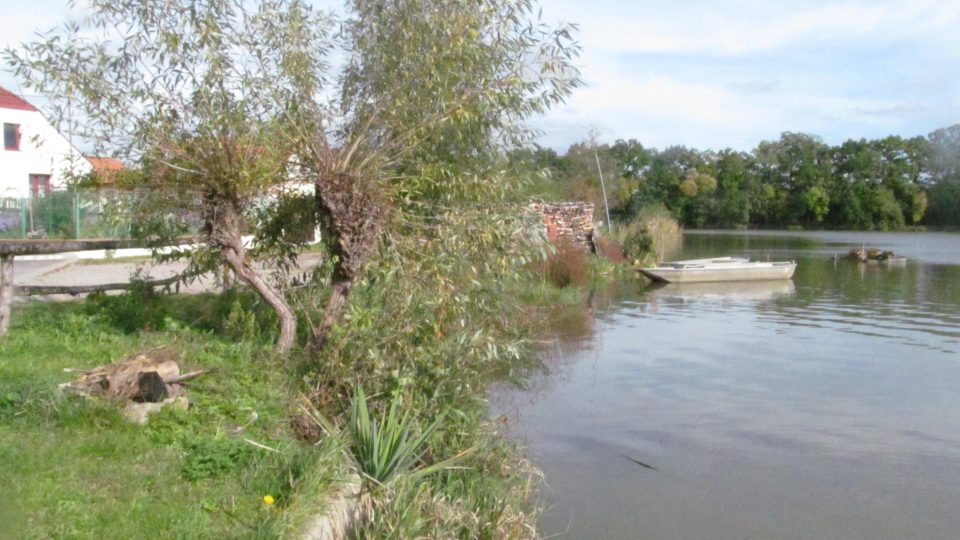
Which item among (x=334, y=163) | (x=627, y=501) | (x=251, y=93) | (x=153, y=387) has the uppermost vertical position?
(x=251, y=93)

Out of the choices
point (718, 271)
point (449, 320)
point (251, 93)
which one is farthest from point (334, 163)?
point (718, 271)

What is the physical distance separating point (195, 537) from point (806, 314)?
2020cm

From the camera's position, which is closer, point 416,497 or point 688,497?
point 416,497

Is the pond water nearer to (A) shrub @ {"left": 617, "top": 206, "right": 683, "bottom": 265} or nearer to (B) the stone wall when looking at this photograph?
(B) the stone wall

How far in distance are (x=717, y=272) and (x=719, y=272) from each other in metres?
0.07

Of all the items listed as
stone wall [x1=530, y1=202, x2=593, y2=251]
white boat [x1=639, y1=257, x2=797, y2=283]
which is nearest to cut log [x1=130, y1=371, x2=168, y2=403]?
white boat [x1=639, y1=257, x2=797, y2=283]

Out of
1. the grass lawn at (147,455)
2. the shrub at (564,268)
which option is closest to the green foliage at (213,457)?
the grass lawn at (147,455)

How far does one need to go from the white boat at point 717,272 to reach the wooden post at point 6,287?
76.0 feet

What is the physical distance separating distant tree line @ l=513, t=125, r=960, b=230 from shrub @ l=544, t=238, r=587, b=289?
5904 cm

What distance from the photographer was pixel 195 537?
5105 mm

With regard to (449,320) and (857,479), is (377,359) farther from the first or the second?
(857,479)

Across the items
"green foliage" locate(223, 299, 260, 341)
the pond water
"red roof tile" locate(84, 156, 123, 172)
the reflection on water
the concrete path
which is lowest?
the pond water

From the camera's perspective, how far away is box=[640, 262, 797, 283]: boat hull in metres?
30.2

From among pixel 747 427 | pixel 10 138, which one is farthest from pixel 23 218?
pixel 747 427
